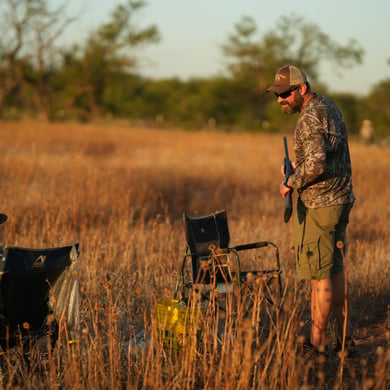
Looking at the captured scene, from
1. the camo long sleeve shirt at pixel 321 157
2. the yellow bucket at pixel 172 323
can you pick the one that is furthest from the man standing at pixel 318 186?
the yellow bucket at pixel 172 323

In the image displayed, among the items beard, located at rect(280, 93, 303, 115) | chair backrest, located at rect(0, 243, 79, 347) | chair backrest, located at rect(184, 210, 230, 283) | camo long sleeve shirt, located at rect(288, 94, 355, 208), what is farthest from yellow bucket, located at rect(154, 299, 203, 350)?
beard, located at rect(280, 93, 303, 115)

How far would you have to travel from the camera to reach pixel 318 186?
3.82 meters

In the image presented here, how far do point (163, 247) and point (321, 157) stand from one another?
3.06 metres

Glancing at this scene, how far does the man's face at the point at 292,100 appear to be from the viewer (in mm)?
3854

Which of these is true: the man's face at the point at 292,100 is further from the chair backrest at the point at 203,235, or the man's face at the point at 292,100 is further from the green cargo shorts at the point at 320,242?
the chair backrest at the point at 203,235

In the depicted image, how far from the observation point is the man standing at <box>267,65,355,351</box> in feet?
12.3

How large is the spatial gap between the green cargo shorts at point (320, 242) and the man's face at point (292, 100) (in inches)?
22.5

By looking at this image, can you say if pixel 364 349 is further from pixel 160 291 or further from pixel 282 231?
pixel 282 231

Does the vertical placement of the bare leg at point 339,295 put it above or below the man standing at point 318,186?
below

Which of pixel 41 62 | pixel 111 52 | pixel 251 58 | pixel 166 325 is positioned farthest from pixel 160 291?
pixel 251 58

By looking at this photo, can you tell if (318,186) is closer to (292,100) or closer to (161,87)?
(292,100)

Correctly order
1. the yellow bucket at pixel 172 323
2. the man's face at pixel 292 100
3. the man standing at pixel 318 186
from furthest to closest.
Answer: the man's face at pixel 292 100
the man standing at pixel 318 186
the yellow bucket at pixel 172 323

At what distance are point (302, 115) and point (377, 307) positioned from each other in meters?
2.01

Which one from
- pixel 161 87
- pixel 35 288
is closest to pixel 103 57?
pixel 161 87
